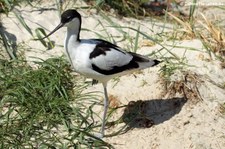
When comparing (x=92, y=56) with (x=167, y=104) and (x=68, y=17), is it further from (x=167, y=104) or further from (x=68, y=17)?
(x=167, y=104)

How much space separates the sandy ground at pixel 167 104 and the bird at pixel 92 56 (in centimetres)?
35

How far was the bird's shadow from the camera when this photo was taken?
4863mm

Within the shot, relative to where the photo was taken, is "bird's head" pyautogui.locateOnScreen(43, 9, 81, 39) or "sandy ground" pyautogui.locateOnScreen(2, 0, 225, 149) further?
"sandy ground" pyautogui.locateOnScreen(2, 0, 225, 149)

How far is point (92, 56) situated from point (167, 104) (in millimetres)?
910

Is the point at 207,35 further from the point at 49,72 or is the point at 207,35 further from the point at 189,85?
the point at 49,72

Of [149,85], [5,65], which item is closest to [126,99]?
[149,85]

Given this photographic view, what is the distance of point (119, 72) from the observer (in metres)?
4.66

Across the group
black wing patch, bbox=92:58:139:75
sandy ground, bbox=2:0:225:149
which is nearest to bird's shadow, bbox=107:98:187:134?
sandy ground, bbox=2:0:225:149

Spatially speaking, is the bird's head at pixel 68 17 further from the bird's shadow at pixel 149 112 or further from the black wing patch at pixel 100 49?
the bird's shadow at pixel 149 112

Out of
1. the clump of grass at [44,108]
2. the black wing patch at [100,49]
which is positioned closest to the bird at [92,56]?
the black wing patch at [100,49]

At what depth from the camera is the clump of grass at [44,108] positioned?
447 cm

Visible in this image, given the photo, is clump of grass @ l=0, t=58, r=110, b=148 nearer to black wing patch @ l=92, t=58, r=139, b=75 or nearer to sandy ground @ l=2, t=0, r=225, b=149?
sandy ground @ l=2, t=0, r=225, b=149

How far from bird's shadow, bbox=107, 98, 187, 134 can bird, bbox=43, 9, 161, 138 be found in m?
0.27

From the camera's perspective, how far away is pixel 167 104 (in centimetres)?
502
